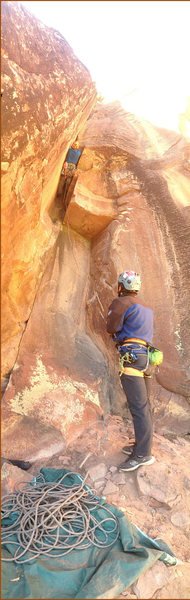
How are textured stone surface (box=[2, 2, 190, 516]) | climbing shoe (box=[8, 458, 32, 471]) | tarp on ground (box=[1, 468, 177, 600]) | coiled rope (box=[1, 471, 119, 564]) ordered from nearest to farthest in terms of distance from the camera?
tarp on ground (box=[1, 468, 177, 600]) < coiled rope (box=[1, 471, 119, 564]) < climbing shoe (box=[8, 458, 32, 471]) < textured stone surface (box=[2, 2, 190, 516])

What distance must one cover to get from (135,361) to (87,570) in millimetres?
1942

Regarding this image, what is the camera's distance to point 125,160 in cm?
516

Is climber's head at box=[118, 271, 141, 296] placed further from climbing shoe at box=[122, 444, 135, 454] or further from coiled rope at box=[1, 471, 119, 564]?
coiled rope at box=[1, 471, 119, 564]

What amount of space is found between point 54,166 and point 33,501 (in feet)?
11.7

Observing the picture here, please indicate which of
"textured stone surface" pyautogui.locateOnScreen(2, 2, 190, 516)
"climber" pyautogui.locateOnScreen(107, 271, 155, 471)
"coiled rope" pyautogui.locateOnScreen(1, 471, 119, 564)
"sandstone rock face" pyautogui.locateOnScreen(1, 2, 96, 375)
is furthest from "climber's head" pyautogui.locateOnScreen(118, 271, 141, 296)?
"coiled rope" pyautogui.locateOnScreen(1, 471, 119, 564)

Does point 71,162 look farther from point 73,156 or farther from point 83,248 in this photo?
point 83,248

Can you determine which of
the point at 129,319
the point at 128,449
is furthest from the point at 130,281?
the point at 128,449

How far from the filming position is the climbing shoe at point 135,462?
352 cm

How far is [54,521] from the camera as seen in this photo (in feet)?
8.87

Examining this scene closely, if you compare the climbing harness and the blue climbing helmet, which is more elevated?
the blue climbing helmet

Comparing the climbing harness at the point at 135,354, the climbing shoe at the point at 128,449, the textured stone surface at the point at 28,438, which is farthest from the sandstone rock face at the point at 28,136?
the climbing shoe at the point at 128,449

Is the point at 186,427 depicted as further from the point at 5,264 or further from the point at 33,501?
the point at 5,264

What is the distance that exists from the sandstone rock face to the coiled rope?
1.42 metres

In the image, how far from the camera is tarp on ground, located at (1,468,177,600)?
6.88ft
